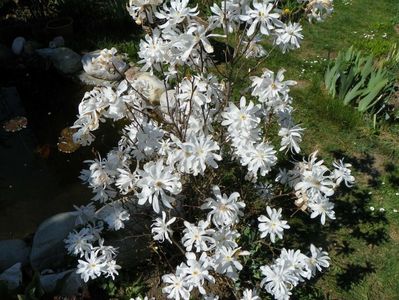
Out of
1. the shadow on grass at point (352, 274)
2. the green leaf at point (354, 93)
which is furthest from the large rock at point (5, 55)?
the shadow on grass at point (352, 274)

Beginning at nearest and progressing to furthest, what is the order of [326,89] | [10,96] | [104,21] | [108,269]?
[108,269], [326,89], [10,96], [104,21]

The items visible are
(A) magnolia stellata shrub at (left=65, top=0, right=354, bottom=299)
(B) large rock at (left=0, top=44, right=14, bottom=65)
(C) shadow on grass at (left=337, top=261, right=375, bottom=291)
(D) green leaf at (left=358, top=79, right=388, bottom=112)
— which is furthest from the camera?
(B) large rock at (left=0, top=44, right=14, bottom=65)

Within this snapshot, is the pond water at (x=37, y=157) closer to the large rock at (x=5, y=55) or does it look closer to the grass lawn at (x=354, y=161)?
the large rock at (x=5, y=55)

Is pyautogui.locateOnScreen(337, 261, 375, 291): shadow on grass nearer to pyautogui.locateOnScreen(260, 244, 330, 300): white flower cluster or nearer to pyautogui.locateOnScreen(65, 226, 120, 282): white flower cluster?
pyautogui.locateOnScreen(260, 244, 330, 300): white flower cluster

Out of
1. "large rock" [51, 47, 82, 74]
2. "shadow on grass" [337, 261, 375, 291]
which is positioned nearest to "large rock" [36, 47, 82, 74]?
"large rock" [51, 47, 82, 74]

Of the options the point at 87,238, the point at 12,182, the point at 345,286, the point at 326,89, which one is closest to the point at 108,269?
the point at 87,238

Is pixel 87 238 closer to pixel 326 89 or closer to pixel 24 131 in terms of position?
pixel 24 131
